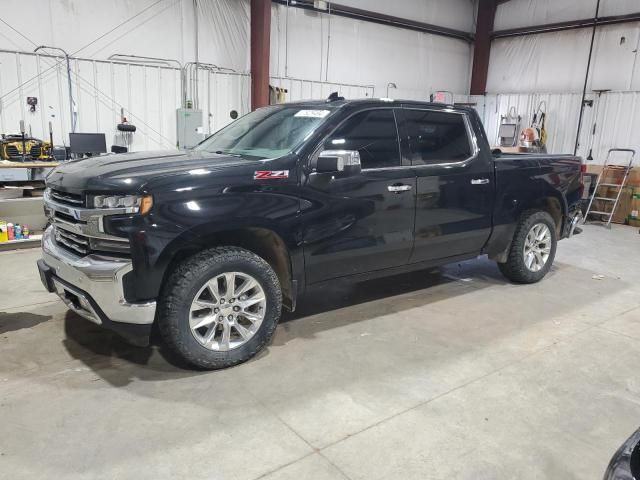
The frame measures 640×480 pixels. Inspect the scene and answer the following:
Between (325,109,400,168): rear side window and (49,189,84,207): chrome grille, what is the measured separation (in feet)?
5.38

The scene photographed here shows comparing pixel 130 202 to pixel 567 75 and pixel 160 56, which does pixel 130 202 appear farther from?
pixel 567 75

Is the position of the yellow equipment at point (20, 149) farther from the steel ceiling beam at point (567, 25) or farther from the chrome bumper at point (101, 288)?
the steel ceiling beam at point (567, 25)

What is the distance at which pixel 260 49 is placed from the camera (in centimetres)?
927

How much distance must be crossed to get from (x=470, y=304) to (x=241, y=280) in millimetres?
2393

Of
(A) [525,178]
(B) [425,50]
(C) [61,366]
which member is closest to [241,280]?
(C) [61,366]

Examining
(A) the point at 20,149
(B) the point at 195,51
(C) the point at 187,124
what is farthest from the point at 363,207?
(B) the point at 195,51

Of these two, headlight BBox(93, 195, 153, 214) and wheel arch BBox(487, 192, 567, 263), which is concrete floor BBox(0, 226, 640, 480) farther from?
headlight BBox(93, 195, 153, 214)

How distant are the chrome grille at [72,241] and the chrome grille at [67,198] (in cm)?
18

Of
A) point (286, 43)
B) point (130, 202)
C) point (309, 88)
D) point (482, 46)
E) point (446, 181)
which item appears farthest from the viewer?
point (482, 46)

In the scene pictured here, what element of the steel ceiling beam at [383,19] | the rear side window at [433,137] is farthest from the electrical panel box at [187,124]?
the rear side window at [433,137]

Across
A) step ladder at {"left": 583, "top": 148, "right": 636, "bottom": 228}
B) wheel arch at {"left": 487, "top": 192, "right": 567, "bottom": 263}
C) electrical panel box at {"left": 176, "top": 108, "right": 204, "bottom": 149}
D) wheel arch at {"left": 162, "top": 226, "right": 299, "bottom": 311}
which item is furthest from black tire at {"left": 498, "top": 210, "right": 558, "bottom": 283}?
electrical panel box at {"left": 176, "top": 108, "right": 204, "bottom": 149}

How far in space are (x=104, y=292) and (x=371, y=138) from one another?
2.15 metres

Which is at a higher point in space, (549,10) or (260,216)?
(549,10)

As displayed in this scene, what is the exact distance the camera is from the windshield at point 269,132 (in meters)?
3.55
